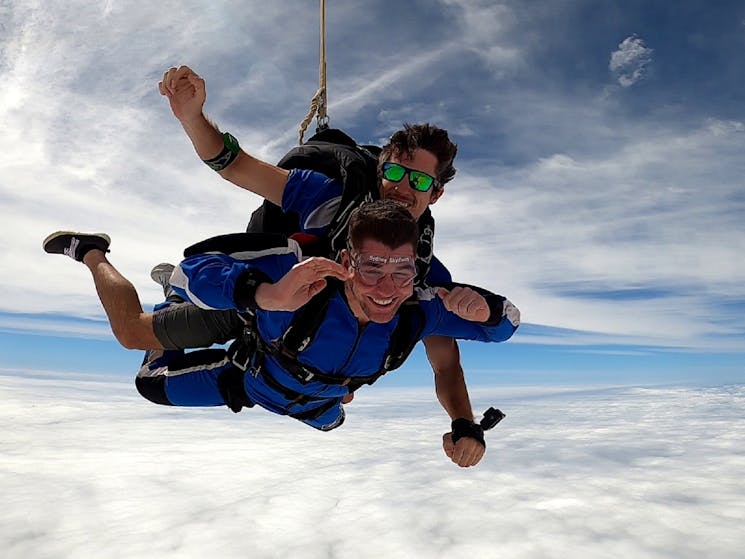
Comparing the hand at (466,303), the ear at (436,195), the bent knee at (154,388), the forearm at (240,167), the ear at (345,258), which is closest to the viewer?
the hand at (466,303)

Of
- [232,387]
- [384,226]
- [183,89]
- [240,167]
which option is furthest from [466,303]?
[232,387]

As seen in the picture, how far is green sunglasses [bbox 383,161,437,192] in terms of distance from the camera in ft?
9.45

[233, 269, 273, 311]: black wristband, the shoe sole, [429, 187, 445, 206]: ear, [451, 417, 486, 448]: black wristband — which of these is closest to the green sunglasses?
[429, 187, 445, 206]: ear

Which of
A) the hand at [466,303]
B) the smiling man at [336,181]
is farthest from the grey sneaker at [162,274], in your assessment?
the hand at [466,303]

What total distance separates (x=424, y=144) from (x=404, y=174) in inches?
9.1

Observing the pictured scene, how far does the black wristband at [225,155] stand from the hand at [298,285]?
41.3 inches

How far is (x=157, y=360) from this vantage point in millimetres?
3633

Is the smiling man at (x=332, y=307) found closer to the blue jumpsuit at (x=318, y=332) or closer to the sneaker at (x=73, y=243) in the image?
the blue jumpsuit at (x=318, y=332)

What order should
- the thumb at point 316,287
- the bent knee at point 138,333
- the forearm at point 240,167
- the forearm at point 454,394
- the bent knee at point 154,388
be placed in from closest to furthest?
the thumb at point 316,287, the forearm at point 240,167, the bent knee at point 138,333, the forearm at point 454,394, the bent knee at point 154,388

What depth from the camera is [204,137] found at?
2.65 meters

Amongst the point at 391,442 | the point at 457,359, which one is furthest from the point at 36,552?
the point at 457,359

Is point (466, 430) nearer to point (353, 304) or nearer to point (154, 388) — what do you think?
point (353, 304)

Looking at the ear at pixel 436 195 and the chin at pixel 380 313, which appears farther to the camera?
the ear at pixel 436 195

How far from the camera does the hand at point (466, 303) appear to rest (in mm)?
2273
